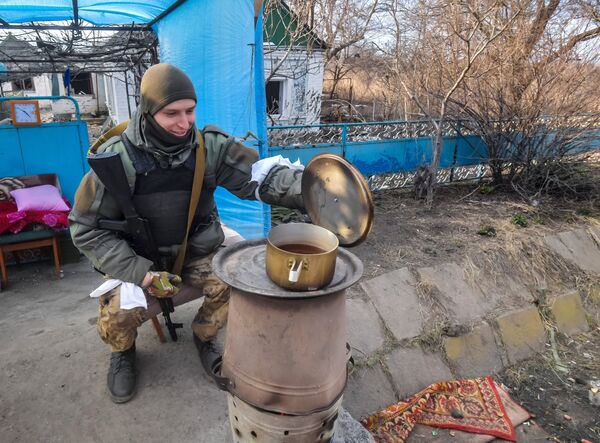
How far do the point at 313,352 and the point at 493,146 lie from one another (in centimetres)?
566

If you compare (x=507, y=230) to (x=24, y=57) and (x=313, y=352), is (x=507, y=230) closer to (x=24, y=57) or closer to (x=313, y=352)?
(x=313, y=352)

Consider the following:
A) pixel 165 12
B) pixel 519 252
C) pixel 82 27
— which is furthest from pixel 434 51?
pixel 82 27

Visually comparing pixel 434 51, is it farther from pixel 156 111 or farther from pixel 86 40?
pixel 86 40

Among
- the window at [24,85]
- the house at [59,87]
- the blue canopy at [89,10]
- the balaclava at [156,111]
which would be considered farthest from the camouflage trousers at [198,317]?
the window at [24,85]

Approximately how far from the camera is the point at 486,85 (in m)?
6.05

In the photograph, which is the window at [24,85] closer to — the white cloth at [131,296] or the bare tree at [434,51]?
the bare tree at [434,51]

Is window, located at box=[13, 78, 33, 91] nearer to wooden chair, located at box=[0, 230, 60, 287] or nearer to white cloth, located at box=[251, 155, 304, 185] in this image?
wooden chair, located at box=[0, 230, 60, 287]

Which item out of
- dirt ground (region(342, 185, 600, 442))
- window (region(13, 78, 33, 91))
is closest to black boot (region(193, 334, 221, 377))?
dirt ground (region(342, 185, 600, 442))

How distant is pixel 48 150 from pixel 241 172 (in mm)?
3206

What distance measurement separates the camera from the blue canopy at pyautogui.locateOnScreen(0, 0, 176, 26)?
531cm

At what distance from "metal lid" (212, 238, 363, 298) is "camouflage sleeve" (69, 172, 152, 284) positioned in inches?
24.8

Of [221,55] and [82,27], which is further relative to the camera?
[82,27]

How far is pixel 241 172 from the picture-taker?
101 inches

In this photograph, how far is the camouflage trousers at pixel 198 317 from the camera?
94.3 inches
